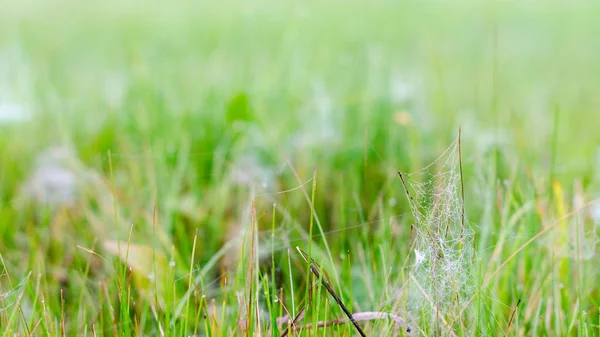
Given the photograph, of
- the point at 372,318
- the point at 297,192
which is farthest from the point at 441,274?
the point at 297,192

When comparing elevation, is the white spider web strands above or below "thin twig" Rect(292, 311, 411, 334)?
above

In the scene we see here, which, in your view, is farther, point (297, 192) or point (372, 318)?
point (297, 192)

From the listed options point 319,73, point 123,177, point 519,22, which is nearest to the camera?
point 123,177

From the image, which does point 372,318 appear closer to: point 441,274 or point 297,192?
point 441,274

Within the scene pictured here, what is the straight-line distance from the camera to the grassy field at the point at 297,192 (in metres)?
0.98

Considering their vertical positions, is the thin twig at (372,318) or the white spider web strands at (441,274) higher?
the white spider web strands at (441,274)

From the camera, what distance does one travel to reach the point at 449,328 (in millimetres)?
857

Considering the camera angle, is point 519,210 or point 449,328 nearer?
point 449,328

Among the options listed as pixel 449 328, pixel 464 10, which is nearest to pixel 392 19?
pixel 464 10

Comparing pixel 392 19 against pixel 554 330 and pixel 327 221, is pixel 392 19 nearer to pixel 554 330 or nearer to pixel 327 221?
pixel 327 221

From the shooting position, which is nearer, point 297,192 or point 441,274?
point 441,274

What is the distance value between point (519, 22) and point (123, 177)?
12.9ft

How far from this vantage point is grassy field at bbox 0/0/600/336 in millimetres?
978

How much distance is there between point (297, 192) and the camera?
1.53 metres
